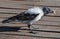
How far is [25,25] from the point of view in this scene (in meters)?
3.32

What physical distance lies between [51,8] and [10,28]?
83 cm

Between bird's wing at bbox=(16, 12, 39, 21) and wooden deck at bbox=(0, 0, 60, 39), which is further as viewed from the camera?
bird's wing at bbox=(16, 12, 39, 21)

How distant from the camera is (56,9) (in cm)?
379

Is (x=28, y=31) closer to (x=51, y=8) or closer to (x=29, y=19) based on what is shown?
(x=29, y=19)

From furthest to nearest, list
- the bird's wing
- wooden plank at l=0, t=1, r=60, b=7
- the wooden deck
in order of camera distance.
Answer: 1. wooden plank at l=0, t=1, r=60, b=7
2. the bird's wing
3. the wooden deck

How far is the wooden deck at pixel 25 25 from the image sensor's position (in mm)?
3010

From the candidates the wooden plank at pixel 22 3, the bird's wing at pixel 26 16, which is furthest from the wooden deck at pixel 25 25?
the bird's wing at pixel 26 16

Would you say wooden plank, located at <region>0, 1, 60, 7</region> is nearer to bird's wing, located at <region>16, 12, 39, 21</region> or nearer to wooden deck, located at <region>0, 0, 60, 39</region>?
wooden deck, located at <region>0, 0, 60, 39</region>

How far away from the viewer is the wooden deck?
3.01m

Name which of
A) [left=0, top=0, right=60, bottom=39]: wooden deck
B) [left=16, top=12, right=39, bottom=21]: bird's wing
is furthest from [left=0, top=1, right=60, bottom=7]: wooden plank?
[left=16, top=12, right=39, bottom=21]: bird's wing

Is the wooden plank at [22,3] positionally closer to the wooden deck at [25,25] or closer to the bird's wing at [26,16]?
the wooden deck at [25,25]

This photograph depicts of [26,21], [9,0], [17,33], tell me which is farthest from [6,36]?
[9,0]

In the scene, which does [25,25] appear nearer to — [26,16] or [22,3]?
[26,16]

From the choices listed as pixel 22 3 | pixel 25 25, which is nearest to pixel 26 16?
pixel 25 25
